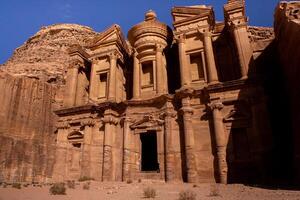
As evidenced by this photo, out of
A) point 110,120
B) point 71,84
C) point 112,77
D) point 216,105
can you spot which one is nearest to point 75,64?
point 71,84

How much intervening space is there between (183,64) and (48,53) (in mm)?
29171

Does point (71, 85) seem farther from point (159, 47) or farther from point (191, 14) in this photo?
point (191, 14)

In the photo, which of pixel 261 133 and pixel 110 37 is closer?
pixel 261 133

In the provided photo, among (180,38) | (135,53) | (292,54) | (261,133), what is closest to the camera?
(292,54)

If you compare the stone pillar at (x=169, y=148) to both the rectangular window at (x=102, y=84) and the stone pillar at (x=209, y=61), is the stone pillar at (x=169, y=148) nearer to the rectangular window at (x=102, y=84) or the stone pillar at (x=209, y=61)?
the stone pillar at (x=209, y=61)

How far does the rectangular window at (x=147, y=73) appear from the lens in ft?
67.7

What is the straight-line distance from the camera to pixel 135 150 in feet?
57.8

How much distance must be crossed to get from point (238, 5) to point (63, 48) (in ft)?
106

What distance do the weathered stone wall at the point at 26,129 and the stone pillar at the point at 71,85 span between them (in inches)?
60.4

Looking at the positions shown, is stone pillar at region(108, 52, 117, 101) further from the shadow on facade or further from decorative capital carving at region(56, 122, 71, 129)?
the shadow on facade

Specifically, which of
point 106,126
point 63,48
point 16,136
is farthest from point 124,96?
point 63,48

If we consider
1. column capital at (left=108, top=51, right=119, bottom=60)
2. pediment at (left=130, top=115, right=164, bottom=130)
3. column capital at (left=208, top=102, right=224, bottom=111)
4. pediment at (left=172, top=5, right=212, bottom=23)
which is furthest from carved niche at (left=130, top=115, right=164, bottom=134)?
pediment at (left=172, top=5, right=212, bottom=23)

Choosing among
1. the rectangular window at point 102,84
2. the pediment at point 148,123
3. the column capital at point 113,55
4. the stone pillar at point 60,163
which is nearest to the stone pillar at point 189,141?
the pediment at point 148,123

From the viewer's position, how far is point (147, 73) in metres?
21.1
